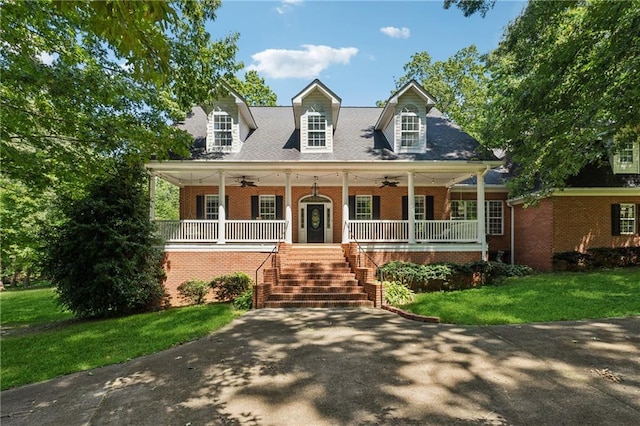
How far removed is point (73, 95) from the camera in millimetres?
7391

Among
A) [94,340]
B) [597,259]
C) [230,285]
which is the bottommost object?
[94,340]

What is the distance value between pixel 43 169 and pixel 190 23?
5633mm

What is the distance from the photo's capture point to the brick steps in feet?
32.7

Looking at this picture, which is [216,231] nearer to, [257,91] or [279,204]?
[279,204]

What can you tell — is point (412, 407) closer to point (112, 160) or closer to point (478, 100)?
point (112, 160)

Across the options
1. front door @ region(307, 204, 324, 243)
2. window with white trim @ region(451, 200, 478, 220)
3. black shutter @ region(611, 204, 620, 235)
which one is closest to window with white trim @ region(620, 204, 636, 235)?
black shutter @ region(611, 204, 620, 235)

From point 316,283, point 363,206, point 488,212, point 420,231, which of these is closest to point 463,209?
point 488,212

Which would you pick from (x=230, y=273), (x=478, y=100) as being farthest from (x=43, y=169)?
(x=478, y=100)

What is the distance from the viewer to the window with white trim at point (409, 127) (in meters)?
14.2

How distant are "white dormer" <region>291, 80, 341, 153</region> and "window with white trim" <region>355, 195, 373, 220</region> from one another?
3.71 m

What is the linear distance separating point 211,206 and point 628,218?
19.6 metres

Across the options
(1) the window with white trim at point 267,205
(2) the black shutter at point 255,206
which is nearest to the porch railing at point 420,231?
(1) the window with white trim at point 267,205

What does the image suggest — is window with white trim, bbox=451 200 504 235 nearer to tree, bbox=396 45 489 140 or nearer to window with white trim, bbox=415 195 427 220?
window with white trim, bbox=415 195 427 220

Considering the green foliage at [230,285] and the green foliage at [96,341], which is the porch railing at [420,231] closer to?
the green foliage at [230,285]
